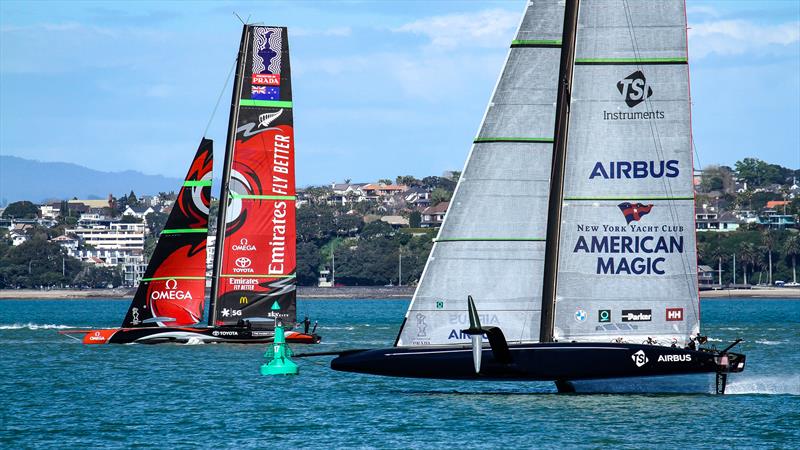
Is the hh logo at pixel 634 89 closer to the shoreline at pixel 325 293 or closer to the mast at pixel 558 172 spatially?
the mast at pixel 558 172

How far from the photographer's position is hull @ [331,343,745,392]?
91.0 ft

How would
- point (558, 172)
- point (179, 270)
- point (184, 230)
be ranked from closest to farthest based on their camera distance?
point (558, 172) < point (179, 270) < point (184, 230)

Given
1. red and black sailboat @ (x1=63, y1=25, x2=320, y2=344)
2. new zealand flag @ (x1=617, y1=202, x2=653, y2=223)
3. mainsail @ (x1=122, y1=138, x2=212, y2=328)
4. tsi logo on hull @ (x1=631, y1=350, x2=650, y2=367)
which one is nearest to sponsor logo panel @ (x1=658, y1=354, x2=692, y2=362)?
tsi logo on hull @ (x1=631, y1=350, x2=650, y2=367)

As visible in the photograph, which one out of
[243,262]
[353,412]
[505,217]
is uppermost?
[505,217]

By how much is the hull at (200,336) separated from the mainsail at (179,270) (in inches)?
22.3

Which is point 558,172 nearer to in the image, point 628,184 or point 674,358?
point 628,184

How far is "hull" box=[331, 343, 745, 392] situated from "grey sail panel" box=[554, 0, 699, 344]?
2.58 ft

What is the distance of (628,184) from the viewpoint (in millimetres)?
28562

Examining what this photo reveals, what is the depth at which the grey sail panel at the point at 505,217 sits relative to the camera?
1135 inches

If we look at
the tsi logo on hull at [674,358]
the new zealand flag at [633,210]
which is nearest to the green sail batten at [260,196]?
the new zealand flag at [633,210]

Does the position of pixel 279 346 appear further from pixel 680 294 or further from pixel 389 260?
pixel 389 260

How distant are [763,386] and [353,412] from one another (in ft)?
36.1

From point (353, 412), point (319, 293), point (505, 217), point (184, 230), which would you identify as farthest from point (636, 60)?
point (319, 293)

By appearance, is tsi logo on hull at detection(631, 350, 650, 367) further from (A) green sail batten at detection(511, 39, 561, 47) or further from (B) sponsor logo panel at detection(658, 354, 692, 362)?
(A) green sail batten at detection(511, 39, 561, 47)
